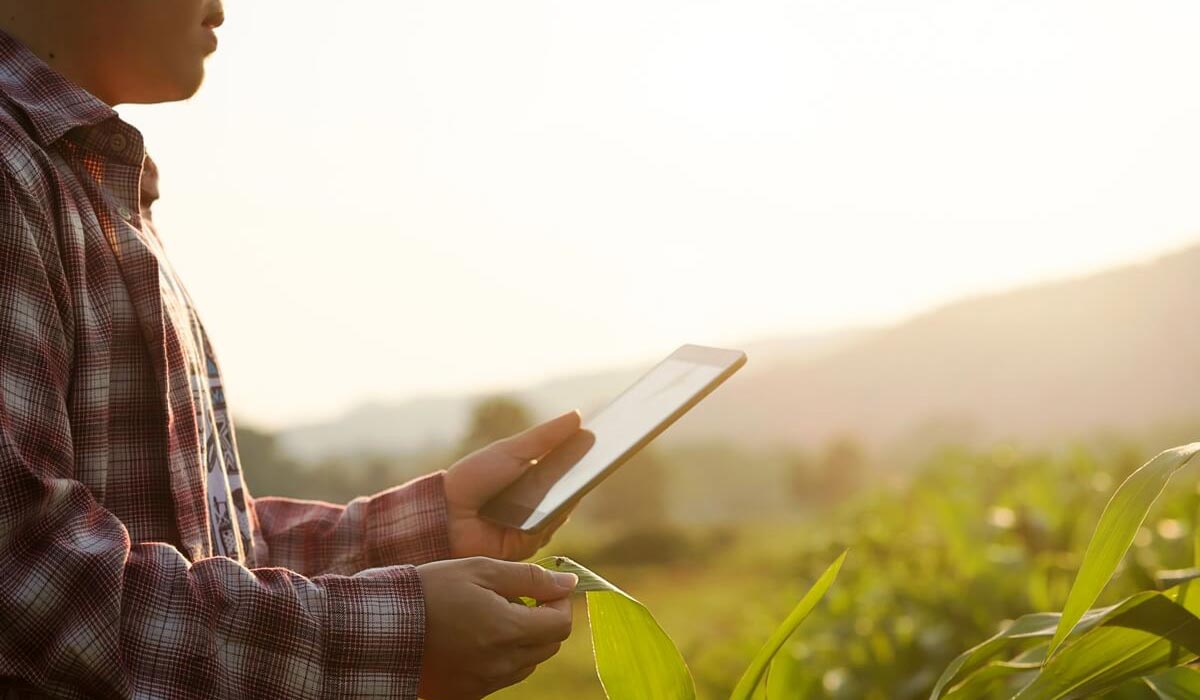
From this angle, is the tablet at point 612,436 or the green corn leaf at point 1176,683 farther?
the tablet at point 612,436

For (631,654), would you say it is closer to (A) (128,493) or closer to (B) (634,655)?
(B) (634,655)

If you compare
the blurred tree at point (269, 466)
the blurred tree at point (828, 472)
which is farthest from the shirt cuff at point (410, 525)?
the blurred tree at point (828, 472)

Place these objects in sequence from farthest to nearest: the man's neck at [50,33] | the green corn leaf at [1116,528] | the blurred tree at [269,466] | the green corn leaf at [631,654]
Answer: the blurred tree at [269,466] < the man's neck at [50,33] < the green corn leaf at [631,654] < the green corn leaf at [1116,528]

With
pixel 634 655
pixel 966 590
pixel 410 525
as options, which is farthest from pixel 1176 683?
pixel 966 590

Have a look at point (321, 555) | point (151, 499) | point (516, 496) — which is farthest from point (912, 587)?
point (151, 499)

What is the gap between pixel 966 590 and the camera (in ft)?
5.84

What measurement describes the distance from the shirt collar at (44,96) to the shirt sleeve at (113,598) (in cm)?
12

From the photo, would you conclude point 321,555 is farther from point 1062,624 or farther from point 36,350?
point 1062,624

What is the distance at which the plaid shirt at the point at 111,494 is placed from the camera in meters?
0.75

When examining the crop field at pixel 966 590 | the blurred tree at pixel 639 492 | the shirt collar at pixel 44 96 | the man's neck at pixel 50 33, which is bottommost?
the blurred tree at pixel 639 492

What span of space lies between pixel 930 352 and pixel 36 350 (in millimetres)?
4163

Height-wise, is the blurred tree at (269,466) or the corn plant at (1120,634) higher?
the corn plant at (1120,634)

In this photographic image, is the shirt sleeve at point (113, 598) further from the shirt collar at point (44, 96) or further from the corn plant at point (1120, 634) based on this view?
the corn plant at point (1120, 634)

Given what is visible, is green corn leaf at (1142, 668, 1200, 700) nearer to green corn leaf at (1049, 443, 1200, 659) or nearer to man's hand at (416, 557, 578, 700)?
green corn leaf at (1049, 443, 1200, 659)
